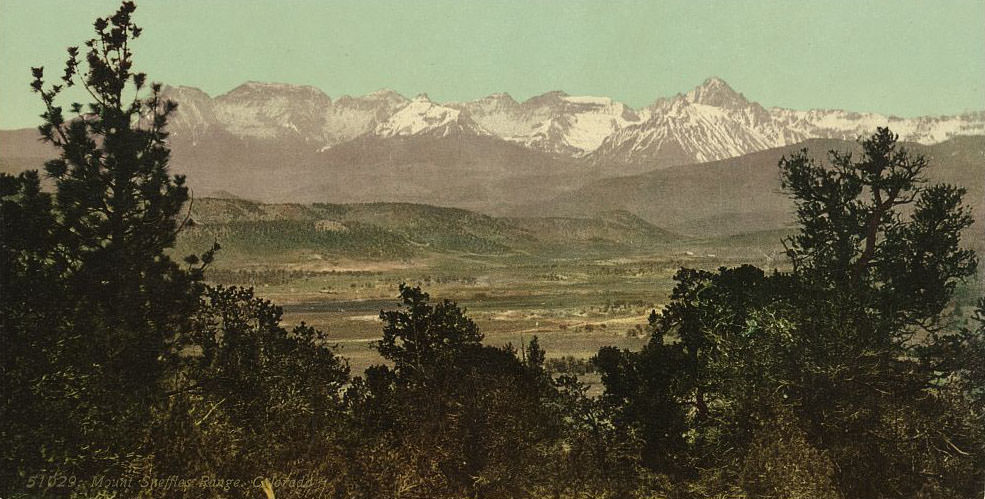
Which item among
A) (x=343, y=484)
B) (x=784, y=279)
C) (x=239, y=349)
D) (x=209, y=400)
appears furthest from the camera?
(x=784, y=279)

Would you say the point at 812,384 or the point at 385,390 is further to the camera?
the point at 385,390

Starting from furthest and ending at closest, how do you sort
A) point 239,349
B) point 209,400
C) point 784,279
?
point 784,279 → point 239,349 → point 209,400

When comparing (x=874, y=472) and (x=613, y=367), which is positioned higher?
(x=613, y=367)

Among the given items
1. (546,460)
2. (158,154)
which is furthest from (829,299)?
(158,154)

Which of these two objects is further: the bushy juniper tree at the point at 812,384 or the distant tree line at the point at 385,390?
the bushy juniper tree at the point at 812,384

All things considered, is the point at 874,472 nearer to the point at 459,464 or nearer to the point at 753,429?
the point at 753,429

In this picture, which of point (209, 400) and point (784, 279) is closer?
point (209, 400)

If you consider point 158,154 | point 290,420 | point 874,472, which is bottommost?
point 874,472

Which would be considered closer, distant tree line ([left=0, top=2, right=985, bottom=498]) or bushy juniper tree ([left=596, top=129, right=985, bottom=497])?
distant tree line ([left=0, top=2, right=985, bottom=498])
